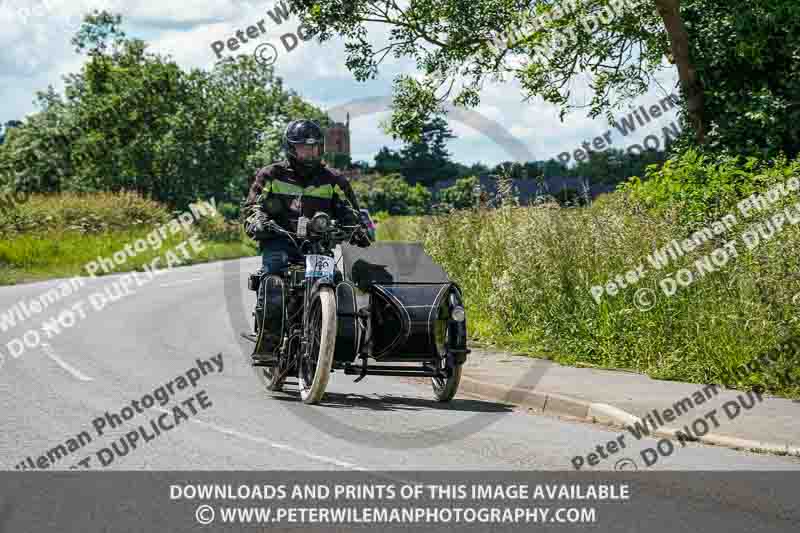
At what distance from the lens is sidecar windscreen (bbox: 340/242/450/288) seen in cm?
960

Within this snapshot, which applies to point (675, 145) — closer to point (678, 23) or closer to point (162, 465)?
point (678, 23)

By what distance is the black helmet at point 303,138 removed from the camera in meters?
9.65

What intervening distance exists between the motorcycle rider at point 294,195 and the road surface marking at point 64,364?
2949 millimetres

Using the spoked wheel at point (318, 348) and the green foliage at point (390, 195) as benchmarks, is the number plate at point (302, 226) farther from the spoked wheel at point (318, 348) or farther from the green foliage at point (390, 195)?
the green foliage at point (390, 195)

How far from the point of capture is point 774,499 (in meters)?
6.41

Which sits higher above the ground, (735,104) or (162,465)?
(735,104)

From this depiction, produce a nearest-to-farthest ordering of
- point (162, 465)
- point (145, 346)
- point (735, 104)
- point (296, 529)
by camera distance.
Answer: point (296, 529)
point (162, 465)
point (145, 346)
point (735, 104)

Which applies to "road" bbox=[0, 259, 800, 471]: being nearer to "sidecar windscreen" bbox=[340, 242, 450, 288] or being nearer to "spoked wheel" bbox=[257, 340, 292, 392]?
"spoked wheel" bbox=[257, 340, 292, 392]

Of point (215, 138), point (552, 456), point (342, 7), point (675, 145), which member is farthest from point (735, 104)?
point (215, 138)

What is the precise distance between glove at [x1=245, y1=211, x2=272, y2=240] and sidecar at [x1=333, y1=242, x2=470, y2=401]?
851 millimetres

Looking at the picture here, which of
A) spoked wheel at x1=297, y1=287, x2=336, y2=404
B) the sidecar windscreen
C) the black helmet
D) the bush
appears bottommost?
spoked wheel at x1=297, y1=287, x2=336, y2=404

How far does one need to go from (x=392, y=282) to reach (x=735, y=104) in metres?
9.17

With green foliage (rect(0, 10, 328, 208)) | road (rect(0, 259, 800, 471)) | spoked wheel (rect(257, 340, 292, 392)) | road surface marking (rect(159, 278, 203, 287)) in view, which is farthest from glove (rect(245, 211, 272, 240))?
green foliage (rect(0, 10, 328, 208))

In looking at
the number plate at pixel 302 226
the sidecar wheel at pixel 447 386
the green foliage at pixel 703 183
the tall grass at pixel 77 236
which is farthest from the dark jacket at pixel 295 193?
the tall grass at pixel 77 236
